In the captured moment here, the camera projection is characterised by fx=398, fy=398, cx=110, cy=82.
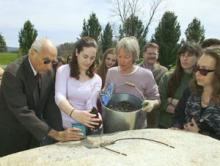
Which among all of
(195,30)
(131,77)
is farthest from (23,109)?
(195,30)

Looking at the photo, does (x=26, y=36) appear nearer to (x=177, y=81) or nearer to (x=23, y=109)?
(x=177, y=81)

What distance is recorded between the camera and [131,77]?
4.27 m

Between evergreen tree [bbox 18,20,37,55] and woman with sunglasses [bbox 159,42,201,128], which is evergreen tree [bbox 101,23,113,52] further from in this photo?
woman with sunglasses [bbox 159,42,201,128]

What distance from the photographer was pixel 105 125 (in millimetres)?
3523

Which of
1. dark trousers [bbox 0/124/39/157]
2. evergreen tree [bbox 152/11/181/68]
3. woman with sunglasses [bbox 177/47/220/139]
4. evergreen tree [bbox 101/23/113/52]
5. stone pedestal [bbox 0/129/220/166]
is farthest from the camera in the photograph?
evergreen tree [bbox 101/23/113/52]

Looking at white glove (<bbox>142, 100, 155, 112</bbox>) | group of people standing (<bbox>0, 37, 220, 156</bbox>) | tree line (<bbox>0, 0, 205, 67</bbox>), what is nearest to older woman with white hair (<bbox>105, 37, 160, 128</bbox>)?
group of people standing (<bbox>0, 37, 220, 156</bbox>)

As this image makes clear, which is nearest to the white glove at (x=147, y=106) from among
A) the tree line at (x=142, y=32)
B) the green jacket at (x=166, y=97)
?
the green jacket at (x=166, y=97)

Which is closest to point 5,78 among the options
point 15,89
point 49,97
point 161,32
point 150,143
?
point 15,89

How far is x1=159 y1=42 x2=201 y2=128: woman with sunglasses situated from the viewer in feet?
16.3

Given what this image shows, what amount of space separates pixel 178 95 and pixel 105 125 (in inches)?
70.4

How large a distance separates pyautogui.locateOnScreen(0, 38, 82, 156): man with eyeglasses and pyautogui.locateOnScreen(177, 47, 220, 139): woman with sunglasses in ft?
3.76

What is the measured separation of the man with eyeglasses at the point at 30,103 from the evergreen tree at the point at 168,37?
29.8 metres

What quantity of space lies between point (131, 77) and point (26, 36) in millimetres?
36047

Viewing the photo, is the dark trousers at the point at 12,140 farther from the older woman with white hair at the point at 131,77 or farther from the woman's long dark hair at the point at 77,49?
the older woman with white hair at the point at 131,77
